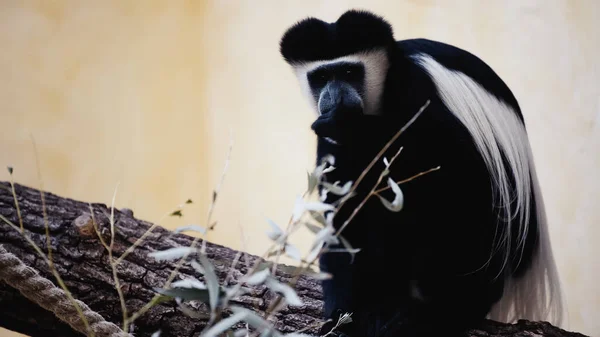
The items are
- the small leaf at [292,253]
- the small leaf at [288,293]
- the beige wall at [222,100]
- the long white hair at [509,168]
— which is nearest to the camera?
the small leaf at [288,293]

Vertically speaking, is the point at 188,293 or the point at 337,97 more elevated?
the point at 337,97

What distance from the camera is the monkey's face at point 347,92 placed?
5.14 ft

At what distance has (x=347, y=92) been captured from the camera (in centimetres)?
162

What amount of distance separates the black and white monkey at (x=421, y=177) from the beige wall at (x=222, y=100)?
1.02 ft

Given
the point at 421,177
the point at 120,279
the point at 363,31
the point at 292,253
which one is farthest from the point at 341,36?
the point at 292,253

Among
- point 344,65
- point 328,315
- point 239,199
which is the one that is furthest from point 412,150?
point 239,199

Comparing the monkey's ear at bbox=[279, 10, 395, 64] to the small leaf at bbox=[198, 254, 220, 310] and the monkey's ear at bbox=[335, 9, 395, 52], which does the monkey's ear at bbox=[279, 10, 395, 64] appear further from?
the small leaf at bbox=[198, 254, 220, 310]

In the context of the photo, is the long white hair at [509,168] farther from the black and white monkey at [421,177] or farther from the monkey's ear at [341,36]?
the monkey's ear at [341,36]

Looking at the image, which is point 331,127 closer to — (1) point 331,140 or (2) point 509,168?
(1) point 331,140

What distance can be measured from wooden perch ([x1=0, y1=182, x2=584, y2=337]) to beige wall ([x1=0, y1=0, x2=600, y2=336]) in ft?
2.46

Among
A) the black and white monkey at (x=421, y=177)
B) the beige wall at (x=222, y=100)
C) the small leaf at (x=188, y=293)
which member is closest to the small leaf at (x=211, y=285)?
the small leaf at (x=188, y=293)

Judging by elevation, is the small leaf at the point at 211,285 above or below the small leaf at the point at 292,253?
below

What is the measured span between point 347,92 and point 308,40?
193 mm

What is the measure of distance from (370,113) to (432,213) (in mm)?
312
